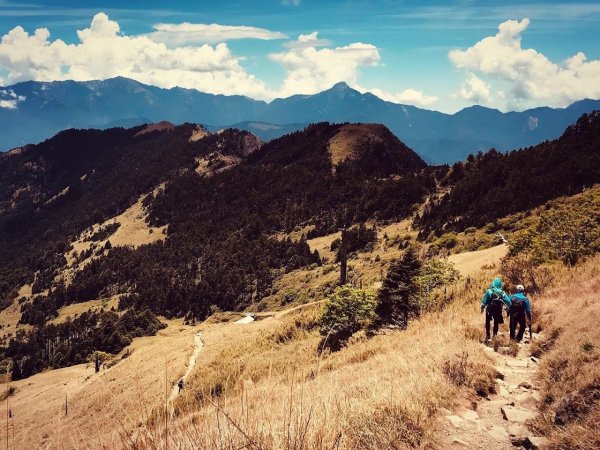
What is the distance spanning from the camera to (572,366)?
7621 mm

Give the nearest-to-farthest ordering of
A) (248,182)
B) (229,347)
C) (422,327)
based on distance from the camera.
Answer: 1. (422,327)
2. (229,347)
3. (248,182)

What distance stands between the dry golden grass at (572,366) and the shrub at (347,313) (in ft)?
31.6

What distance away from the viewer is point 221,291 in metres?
124

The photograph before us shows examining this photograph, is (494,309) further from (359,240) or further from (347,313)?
(359,240)

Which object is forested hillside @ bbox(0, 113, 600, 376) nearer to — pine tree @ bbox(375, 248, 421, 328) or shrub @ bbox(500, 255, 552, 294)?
shrub @ bbox(500, 255, 552, 294)

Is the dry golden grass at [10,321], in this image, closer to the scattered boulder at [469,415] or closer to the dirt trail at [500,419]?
the dirt trail at [500,419]

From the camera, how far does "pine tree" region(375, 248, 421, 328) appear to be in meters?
20.1

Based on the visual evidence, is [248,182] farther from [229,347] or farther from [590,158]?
[229,347]

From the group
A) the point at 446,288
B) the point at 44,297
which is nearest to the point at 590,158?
the point at 446,288

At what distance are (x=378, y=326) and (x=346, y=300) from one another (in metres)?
2.70

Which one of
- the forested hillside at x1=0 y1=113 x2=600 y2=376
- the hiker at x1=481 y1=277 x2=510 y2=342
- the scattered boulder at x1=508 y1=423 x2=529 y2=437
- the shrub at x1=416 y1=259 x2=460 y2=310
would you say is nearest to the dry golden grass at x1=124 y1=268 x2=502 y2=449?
the hiker at x1=481 y1=277 x2=510 y2=342

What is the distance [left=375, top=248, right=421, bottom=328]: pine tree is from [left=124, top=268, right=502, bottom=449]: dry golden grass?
8.95ft

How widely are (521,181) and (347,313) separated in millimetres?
83499

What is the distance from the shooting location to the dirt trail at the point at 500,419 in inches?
234
